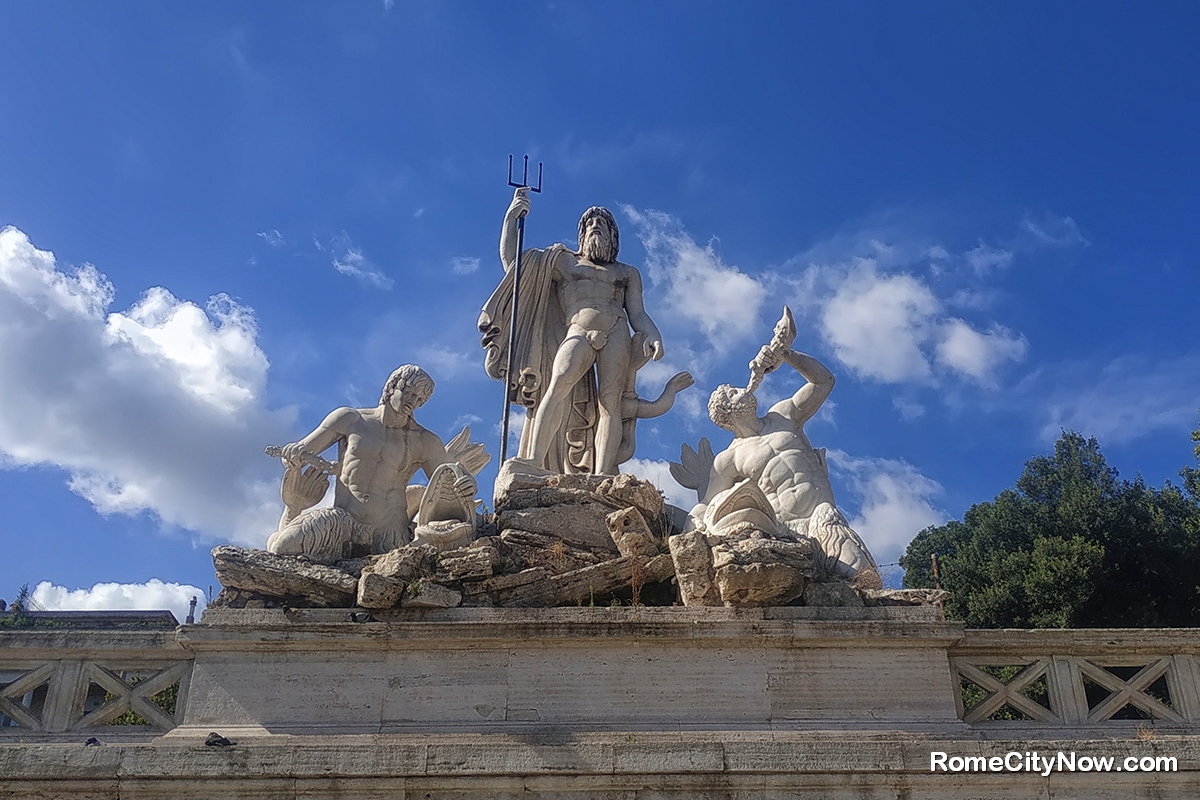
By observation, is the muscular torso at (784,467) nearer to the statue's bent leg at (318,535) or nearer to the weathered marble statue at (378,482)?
the weathered marble statue at (378,482)

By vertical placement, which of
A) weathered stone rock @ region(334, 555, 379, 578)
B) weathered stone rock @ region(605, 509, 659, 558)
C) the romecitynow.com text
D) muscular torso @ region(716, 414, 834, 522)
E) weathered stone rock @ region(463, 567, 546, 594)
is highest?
muscular torso @ region(716, 414, 834, 522)

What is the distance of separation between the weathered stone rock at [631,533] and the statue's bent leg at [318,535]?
2184mm

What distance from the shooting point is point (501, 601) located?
23.8ft

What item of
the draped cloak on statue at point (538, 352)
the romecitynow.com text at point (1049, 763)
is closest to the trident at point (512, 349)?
the draped cloak on statue at point (538, 352)

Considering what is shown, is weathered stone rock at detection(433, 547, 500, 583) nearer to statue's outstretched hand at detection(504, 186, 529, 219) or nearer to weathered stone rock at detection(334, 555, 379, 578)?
weathered stone rock at detection(334, 555, 379, 578)

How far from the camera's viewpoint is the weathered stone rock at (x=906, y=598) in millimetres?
7180

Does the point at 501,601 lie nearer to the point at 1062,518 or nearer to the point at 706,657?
the point at 706,657

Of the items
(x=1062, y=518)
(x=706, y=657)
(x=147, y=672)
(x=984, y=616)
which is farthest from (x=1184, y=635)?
(x=1062, y=518)

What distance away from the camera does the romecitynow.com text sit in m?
5.21

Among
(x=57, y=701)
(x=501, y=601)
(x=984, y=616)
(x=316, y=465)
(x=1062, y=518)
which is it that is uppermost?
(x=1062, y=518)

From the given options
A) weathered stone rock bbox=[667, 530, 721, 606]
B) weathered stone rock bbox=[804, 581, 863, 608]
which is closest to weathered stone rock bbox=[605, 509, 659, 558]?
weathered stone rock bbox=[667, 530, 721, 606]

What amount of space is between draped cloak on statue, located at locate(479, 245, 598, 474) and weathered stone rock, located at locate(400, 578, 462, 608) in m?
3.14

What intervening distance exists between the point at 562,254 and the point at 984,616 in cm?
1714

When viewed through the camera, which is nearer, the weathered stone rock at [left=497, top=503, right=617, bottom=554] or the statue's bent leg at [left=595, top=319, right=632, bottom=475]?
the weathered stone rock at [left=497, top=503, right=617, bottom=554]
